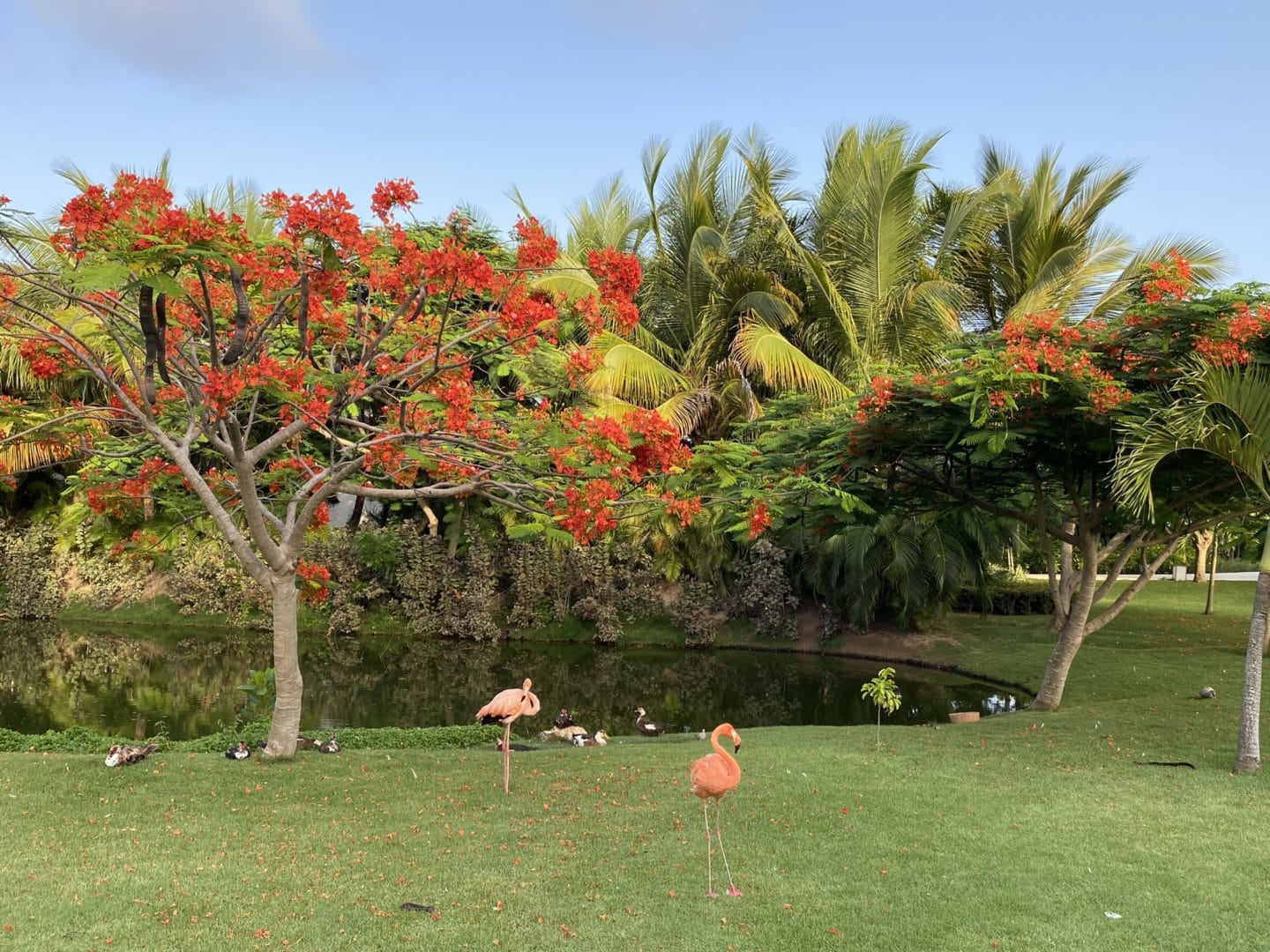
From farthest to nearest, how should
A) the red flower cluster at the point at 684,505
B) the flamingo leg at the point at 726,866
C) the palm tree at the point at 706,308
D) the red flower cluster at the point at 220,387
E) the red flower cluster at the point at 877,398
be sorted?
1. the palm tree at the point at 706,308
2. the red flower cluster at the point at 877,398
3. the red flower cluster at the point at 684,505
4. the red flower cluster at the point at 220,387
5. the flamingo leg at the point at 726,866

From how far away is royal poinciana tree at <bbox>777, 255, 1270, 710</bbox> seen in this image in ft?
29.3

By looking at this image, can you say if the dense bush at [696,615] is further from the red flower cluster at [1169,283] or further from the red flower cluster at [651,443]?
the red flower cluster at [651,443]

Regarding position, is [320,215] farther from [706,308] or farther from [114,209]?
[706,308]

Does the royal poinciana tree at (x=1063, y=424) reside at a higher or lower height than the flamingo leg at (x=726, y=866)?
higher

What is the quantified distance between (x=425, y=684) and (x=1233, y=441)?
1322 centimetres

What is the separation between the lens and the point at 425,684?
16.8 metres

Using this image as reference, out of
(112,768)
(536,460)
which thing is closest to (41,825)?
(112,768)

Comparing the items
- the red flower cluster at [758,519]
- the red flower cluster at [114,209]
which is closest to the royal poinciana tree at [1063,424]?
the red flower cluster at [758,519]

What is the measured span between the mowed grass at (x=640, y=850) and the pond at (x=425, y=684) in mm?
4707

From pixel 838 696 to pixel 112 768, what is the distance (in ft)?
38.1

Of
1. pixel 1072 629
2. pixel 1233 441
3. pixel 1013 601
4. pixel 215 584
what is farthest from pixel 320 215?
pixel 1013 601

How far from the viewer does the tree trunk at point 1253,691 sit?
317 inches

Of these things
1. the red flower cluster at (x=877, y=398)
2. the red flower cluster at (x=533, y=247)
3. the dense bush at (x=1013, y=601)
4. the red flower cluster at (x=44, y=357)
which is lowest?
the dense bush at (x=1013, y=601)

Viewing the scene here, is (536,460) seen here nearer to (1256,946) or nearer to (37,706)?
(1256,946)
